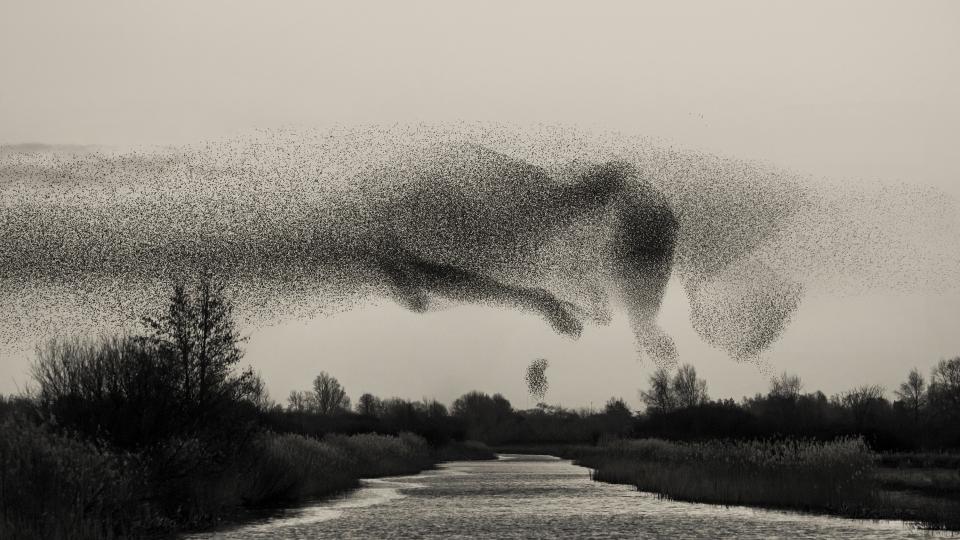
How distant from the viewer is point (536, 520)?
124 feet

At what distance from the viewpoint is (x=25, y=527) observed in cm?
2303

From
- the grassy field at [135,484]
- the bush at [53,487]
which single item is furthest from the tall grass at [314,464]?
the bush at [53,487]

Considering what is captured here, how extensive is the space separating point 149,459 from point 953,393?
4171 inches

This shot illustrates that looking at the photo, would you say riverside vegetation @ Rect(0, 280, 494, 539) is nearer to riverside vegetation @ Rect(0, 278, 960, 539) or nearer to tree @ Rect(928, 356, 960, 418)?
riverside vegetation @ Rect(0, 278, 960, 539)

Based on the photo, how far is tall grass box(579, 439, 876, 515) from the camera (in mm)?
42438

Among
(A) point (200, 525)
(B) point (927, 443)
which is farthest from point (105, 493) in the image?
(B) point (927, 443)

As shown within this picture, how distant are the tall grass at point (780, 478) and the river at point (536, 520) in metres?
1.77

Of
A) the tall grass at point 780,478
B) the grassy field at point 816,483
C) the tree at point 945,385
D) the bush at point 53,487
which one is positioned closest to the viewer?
the bush at point 53,487

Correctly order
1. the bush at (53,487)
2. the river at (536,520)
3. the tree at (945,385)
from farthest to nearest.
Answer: the tree at (945,385)
the river at (536,520)
the bush at (53,487)

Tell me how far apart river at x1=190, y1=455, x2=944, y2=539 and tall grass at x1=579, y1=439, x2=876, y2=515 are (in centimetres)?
177

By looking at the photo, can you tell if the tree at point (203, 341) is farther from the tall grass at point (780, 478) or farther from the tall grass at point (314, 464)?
the tall grass at point (780, 478)

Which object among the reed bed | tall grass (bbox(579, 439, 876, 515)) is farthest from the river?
the reed bed

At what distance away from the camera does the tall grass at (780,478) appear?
4244 cm

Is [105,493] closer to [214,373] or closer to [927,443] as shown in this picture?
[214,373]
